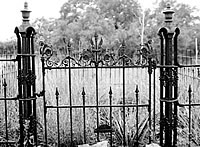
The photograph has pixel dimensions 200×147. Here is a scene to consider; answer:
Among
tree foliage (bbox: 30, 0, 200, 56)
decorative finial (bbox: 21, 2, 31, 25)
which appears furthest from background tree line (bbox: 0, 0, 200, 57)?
decorative finial (bbox: 21, 2, 31, 25)

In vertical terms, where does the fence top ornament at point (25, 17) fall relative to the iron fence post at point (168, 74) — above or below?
above

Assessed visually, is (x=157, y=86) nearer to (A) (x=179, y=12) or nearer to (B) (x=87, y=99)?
(B) (x=87, y=99)

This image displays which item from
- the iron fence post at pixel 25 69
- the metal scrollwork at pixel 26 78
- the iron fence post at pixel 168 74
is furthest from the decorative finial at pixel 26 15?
the iron fence post at pixel 168 74

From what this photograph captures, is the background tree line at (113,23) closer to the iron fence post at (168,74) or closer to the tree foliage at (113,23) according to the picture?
the tree foliage at (113,23)

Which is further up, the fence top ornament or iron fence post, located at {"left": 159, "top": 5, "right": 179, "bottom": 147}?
the fence top ornament

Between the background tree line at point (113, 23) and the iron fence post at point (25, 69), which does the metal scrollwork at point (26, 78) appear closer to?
the iron fence post at point (25, 69)

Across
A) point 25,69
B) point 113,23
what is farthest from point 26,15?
point 113,23

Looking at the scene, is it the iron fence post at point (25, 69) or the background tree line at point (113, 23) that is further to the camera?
the background tree line at point (113, 23)

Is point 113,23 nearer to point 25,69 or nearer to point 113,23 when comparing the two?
point 113,23

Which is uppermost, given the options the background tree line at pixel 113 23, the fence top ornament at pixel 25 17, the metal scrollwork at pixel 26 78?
the background tree line at pixel 113 23

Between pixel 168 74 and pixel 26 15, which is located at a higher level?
pixel 26 15

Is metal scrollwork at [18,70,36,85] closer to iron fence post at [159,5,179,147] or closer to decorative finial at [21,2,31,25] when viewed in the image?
decorative finial at [21,2,31,25]

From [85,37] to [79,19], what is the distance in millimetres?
1274

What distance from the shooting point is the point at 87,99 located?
13.7ft
